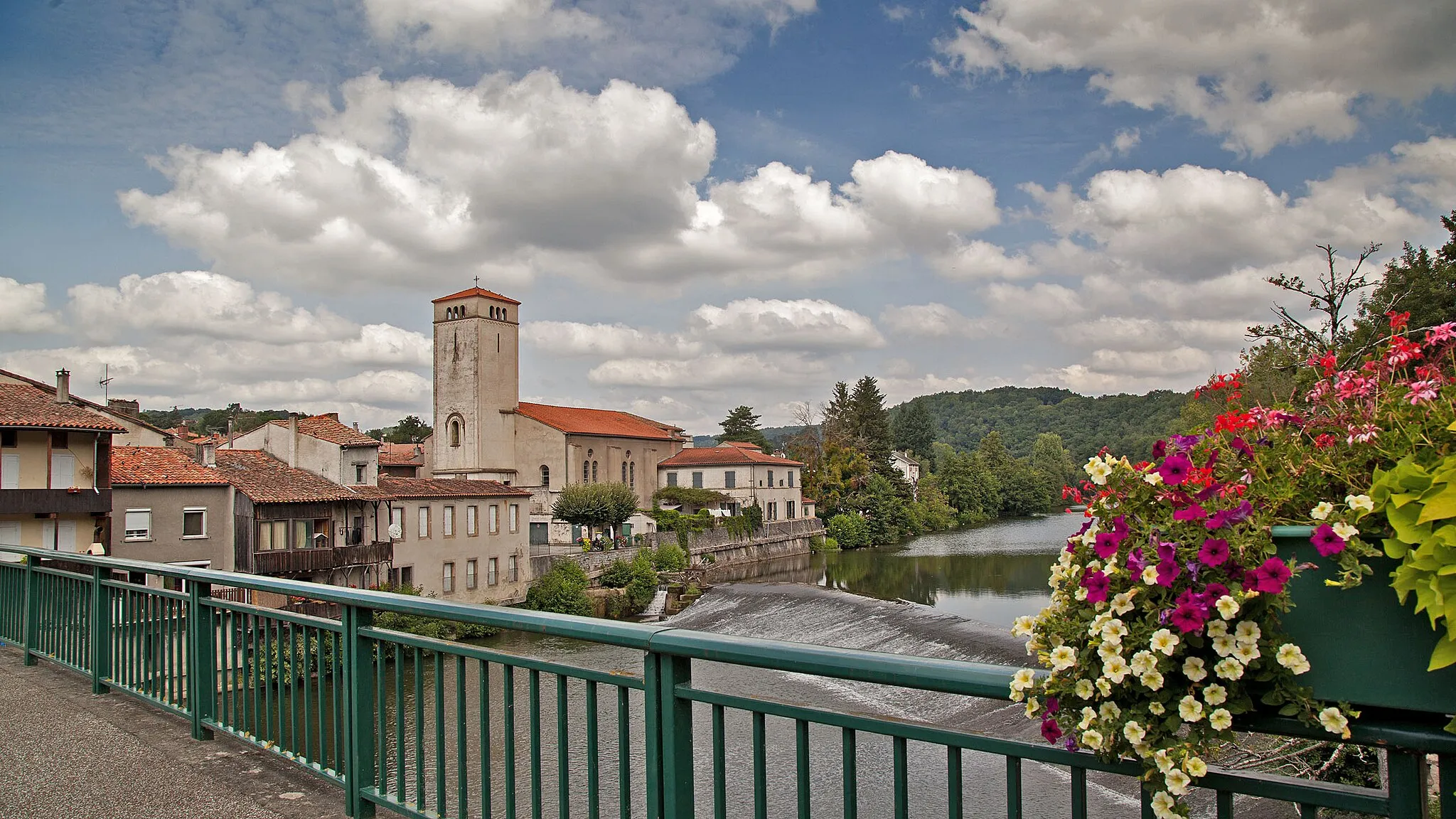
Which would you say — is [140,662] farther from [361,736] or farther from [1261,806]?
[1261,806]

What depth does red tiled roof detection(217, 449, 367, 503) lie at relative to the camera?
2886cm

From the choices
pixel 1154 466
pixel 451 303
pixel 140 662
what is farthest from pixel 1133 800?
pixel 451 303

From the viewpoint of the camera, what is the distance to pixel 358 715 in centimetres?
393

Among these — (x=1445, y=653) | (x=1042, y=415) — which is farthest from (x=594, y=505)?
(x=1042, y=415)

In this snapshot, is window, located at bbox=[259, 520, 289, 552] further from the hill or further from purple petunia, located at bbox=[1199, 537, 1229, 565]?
the hill

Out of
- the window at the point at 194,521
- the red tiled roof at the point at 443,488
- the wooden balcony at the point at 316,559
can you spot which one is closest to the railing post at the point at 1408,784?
the wooden balcony at the point at 316,559

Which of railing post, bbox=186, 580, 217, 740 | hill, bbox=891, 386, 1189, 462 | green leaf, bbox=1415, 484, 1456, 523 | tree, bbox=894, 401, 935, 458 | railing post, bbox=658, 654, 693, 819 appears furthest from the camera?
tree, bbox=894, 401, 935, 458

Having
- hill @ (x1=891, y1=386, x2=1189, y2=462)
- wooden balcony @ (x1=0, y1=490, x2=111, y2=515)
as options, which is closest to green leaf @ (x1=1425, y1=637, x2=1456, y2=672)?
wooden balcony @ (x1=0, y1=490, x2=111, y2=515)

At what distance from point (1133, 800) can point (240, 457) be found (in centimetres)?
3012

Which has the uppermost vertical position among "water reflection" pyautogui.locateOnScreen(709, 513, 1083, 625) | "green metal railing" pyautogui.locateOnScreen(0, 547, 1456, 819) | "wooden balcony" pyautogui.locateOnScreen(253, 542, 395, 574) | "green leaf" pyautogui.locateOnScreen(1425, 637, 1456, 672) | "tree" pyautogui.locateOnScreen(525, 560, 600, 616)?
"green leaf" pyautogui.locateOnScreen(1425, 637, 1456, 672)

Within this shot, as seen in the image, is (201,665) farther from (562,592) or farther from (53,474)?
Result: (562,592)

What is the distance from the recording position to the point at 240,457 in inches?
1276

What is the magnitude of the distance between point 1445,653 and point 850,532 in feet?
209

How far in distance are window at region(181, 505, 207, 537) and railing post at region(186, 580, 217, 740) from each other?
25759mm
